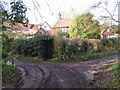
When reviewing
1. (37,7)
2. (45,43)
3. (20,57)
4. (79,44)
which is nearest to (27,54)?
(20,57)

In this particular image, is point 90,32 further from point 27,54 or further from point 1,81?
point 1,81

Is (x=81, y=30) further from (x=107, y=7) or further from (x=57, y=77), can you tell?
(x=57, y=77)

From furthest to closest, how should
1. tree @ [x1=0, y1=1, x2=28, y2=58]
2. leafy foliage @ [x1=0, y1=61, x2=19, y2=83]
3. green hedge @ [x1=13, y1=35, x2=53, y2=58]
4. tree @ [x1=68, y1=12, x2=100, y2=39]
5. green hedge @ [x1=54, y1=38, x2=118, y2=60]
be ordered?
tree @ [x1=68, y1=12, x2=100, y2=39] < green hedge @ [x1=13, y1=35, x2=53, y2=58] < green hedge @ [x1=54, y1=38, x2=118, y2=60] < leafy foliage @ [x1=0, y1=61, x2=19, y2=83] < tree @ [x1=0, y1=1, x2=28, y2=58]

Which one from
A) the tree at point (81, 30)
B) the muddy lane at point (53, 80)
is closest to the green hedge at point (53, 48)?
the tree at point (81, 30)

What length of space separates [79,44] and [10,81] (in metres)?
9.45

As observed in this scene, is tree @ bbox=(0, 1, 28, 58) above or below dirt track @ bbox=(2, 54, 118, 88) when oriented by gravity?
above

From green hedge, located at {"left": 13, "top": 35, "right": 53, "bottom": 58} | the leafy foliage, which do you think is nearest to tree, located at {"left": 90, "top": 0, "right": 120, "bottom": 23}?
the leafy foliage

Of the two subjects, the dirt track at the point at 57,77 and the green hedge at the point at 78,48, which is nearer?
the dirt track at the point at 57,77

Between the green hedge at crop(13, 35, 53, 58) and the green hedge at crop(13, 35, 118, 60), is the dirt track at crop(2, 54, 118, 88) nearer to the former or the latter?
the green hedge at crop(13, 35, 118, 60)

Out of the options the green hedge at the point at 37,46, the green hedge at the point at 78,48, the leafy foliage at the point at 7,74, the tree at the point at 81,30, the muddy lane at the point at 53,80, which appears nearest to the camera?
the muddy lane at the point at 53,80

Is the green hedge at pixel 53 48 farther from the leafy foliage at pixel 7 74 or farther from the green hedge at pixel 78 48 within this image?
the leafy foliage at pixel 7 74

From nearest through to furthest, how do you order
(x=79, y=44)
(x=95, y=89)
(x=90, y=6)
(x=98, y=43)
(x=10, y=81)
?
1. (x=95, y=89)
2. (x=10, y=81)
3. (x=90, y=6)
4. (x=79, y=44)
5. (x=98, y=43)

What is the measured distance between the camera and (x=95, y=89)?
4355mm

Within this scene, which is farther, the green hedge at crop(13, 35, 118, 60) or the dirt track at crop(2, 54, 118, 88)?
the green hedge at crop(13, 35, 118, 60)
